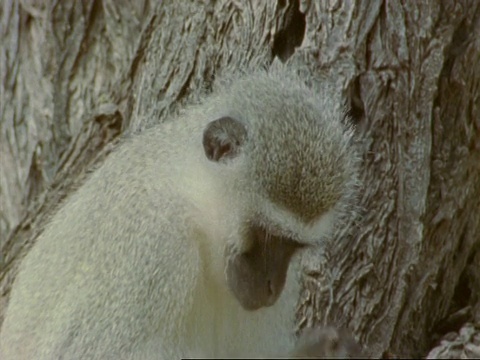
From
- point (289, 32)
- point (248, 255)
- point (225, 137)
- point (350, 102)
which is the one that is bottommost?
point (248, 255)

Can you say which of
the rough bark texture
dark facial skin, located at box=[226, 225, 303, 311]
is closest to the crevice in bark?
the rough bark texture

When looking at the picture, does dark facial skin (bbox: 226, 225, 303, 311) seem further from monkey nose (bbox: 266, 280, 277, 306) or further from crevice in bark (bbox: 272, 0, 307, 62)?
crevice in bark (bbox: 272, 0, 307, 62)

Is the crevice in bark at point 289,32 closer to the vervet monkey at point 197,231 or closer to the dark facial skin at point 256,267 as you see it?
the vervet monkey at point 197,231

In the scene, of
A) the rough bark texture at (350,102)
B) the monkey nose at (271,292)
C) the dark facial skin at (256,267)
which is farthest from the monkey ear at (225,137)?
the rough bark texture at (350,102)

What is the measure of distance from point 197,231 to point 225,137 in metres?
0.38

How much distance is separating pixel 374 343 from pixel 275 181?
145 centimetres

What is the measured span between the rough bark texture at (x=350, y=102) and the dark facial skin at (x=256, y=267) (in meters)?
0.92

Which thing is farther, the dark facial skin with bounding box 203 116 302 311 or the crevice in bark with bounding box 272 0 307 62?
the crevice in bark with bounding box 272 0 307 62

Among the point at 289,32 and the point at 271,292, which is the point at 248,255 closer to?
the point at 271,292

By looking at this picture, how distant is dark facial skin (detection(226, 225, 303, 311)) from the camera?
314 centimetres

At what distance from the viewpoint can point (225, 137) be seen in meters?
3.15

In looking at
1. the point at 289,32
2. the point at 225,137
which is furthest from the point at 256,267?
the point at 289,32

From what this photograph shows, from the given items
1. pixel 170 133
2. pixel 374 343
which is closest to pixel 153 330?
pixel 170 133

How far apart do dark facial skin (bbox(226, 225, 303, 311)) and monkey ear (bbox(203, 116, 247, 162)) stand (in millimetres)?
285
